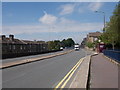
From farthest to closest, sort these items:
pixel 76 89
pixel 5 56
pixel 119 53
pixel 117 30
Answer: pixel 5 56 → pixel 117 30 → pixel 119 53 → pixel 76 89

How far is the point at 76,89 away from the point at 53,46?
432 ft

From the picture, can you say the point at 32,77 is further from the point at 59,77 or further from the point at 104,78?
the point at 104,78

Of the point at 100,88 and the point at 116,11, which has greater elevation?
the point at 116,11

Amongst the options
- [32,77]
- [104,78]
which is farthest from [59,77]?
[104,78]

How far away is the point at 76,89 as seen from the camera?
31.5 ft

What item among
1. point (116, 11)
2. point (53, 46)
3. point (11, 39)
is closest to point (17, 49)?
point (11, 39)

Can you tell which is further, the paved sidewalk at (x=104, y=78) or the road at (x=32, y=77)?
the road at (x=32, y=77)

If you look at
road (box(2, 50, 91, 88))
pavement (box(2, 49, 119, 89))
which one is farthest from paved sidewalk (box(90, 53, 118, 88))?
road (box(2, 50, 91, 88))

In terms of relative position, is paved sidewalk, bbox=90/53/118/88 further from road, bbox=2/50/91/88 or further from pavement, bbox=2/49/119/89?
road, bbox=2/50/91/88

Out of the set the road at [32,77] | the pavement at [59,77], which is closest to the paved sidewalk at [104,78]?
the pavement at [59,77]

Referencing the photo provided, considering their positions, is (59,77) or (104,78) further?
(59,77)

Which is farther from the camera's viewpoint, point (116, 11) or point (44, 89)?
point (116, 11)

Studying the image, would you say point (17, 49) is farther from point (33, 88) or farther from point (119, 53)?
point (33, 88)

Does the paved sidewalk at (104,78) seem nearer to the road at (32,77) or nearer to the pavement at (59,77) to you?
the pavement at (59,77)
